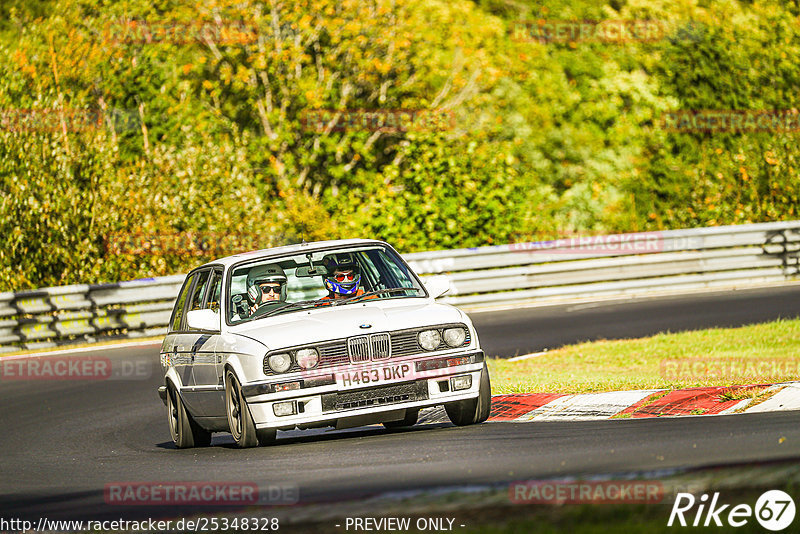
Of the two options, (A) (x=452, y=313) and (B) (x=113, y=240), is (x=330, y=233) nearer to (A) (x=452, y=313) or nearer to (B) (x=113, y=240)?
(B) (x=113, y=240)

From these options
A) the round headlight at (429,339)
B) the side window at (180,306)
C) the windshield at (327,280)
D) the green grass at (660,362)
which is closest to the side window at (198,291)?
the side window at (180,306)

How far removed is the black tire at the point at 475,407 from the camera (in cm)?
959

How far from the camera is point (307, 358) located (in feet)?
29.7

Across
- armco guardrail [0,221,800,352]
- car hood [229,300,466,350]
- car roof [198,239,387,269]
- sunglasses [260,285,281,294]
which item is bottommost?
armco guardrail [0,221,800,352]

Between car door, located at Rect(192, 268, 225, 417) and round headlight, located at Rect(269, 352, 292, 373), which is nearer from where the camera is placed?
round headlight, located at Rect(269, 352, 292, 373)

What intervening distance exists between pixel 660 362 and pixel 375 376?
243 inches

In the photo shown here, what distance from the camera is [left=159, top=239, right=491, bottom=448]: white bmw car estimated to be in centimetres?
902

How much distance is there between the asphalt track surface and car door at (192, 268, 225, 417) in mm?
363

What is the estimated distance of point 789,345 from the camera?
49.2 feet

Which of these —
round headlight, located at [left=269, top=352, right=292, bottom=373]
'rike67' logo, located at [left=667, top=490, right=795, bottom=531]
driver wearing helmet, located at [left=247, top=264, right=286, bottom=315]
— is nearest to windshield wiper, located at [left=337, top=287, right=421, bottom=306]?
driver wearing helmet, located at [left=247, top=264, right=286, bottom=315]

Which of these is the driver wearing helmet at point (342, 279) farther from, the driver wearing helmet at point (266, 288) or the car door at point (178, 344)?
the car door at point (178, 344)

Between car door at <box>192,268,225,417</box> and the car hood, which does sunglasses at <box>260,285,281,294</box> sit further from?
the car hood

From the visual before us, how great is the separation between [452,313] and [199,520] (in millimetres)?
3578

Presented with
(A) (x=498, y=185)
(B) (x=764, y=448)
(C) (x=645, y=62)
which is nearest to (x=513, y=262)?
(A) (x=498, y=185)
